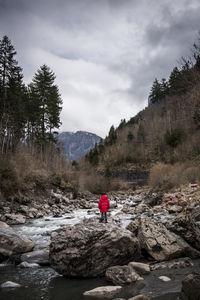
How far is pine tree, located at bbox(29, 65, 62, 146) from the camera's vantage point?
96.6 feet

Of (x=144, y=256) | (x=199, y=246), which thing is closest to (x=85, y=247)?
(x=144, y=256)

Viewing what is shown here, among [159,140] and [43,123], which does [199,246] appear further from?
[159,140]

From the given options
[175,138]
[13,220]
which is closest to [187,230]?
[13,220]

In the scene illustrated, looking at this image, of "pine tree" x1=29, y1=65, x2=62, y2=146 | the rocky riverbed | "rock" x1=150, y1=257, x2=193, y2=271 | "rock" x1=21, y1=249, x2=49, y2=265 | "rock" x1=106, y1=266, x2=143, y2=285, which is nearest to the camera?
the rocky riverbed

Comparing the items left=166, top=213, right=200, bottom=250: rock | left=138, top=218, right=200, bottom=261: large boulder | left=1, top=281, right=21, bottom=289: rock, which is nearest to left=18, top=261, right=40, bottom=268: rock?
left=1, top=281, right=21, bottom=289: rock

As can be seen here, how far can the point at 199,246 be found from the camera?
5289 mm

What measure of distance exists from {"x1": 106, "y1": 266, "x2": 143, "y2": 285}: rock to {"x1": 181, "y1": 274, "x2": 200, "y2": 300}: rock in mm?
1052

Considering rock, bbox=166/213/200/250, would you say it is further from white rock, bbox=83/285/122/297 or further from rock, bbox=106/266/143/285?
white rock, bbox=83/285/122/297

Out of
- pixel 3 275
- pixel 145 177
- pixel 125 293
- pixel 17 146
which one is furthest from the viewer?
pixel 145 177

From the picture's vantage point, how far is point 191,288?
9.20 ft

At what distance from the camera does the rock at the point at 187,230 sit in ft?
17.6

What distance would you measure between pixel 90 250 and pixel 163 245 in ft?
6.17

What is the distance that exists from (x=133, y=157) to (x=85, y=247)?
202 ft

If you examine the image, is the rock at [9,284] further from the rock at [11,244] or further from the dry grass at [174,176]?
the dry grass at [174,176]
